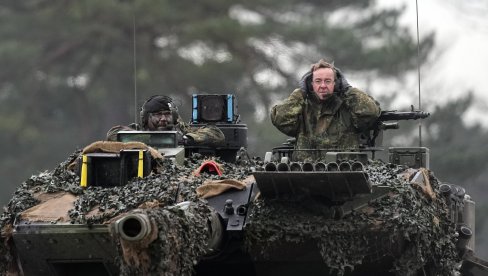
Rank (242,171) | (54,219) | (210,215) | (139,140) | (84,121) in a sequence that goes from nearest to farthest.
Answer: (210,215)
(54,219)
(242,171)
(139,140)
(84,121)

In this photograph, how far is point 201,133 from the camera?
1389 cm

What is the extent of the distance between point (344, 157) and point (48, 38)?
70.8 ft

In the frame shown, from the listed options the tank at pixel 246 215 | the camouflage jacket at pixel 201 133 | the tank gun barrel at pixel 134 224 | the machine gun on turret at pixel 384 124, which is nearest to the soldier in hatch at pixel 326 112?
the machine gun on turret at pixel 384 124

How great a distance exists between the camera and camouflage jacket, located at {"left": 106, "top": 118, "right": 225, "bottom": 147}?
44.8ft

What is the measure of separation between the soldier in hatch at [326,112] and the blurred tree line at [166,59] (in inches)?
625

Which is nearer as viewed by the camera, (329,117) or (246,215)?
(246,215)

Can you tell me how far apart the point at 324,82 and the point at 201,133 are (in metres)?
1.66

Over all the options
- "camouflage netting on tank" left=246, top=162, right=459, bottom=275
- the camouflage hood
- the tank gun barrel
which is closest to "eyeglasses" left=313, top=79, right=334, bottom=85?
the camouflage hood

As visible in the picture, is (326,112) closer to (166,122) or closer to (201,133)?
(201,133)

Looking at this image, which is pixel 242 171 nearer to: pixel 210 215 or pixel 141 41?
pixel 210 215

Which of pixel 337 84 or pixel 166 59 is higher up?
pixel 166 59

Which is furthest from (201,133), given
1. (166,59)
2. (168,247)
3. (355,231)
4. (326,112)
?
(166,59)

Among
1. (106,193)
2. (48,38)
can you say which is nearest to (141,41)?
(48,38)

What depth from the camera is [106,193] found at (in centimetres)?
1073
